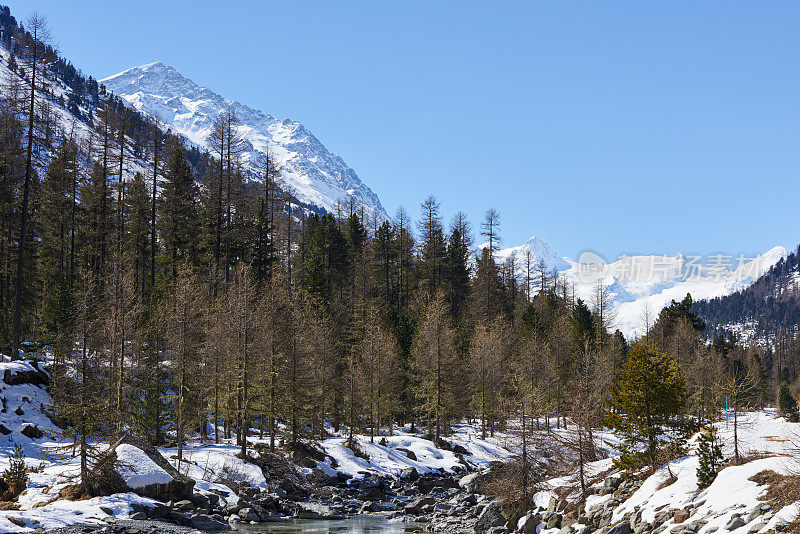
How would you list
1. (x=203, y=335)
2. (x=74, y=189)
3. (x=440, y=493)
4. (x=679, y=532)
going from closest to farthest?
(x=679, y=532) < (x=440, y=493) < (x=203, y=335) < (x=74, y=189)

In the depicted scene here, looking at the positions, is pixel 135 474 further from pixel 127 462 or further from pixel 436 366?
pixel 436 366

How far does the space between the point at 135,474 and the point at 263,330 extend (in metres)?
16.0

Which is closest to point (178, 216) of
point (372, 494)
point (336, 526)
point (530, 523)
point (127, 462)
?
point (372, 494)

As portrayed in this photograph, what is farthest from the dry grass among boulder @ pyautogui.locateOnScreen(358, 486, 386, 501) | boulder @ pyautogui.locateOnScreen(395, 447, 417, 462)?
boulder @ pyautogui.locateOnScreen(395, 447, 417, 462)

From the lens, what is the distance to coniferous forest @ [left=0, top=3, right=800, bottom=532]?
3072 centimetres

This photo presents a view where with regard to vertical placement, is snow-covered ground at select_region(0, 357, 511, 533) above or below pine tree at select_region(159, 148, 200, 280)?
below

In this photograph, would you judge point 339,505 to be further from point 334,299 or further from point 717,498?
point 334,299

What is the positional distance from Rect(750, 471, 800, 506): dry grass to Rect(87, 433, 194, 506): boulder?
23.7 meters

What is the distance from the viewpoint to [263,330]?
43.2 meters

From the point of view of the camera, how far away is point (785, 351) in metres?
173

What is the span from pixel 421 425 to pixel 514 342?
46.2 feet

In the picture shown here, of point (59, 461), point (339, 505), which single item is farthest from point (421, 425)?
point (59, 461)

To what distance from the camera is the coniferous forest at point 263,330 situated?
30.7 m

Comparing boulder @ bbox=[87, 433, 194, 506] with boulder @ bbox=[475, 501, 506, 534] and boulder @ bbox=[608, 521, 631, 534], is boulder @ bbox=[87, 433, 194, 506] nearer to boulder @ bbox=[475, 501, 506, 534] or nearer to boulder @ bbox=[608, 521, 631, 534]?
boulder @ bbox=[475, 501, 506, 534]
